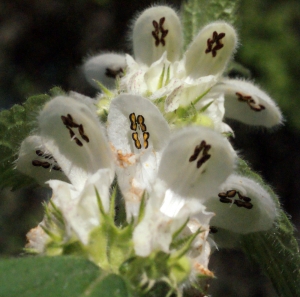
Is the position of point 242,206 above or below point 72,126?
below

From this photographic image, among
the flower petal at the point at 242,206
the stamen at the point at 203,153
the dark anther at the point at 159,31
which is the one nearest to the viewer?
the stamen at the point at 203,153

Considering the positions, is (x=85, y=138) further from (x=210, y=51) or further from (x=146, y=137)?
(x=210, y=51)

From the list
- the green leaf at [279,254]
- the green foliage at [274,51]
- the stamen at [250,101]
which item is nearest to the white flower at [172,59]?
the stamen at [250,101]

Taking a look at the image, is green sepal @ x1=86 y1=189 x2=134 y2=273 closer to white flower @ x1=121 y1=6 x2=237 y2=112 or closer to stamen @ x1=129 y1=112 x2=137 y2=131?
stamen @ x1=129 y1=112 x2=137 y2=131

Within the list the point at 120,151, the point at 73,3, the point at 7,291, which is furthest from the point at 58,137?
the point at 73,3

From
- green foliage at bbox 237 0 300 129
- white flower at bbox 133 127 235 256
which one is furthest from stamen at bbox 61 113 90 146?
green foliage at bbox 237 0 300 129

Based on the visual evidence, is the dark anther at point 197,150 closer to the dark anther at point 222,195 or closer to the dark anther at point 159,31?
the dark anther at point 222,195

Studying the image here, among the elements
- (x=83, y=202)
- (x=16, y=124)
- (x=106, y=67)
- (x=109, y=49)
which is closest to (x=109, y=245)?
(x=83, y=202)
